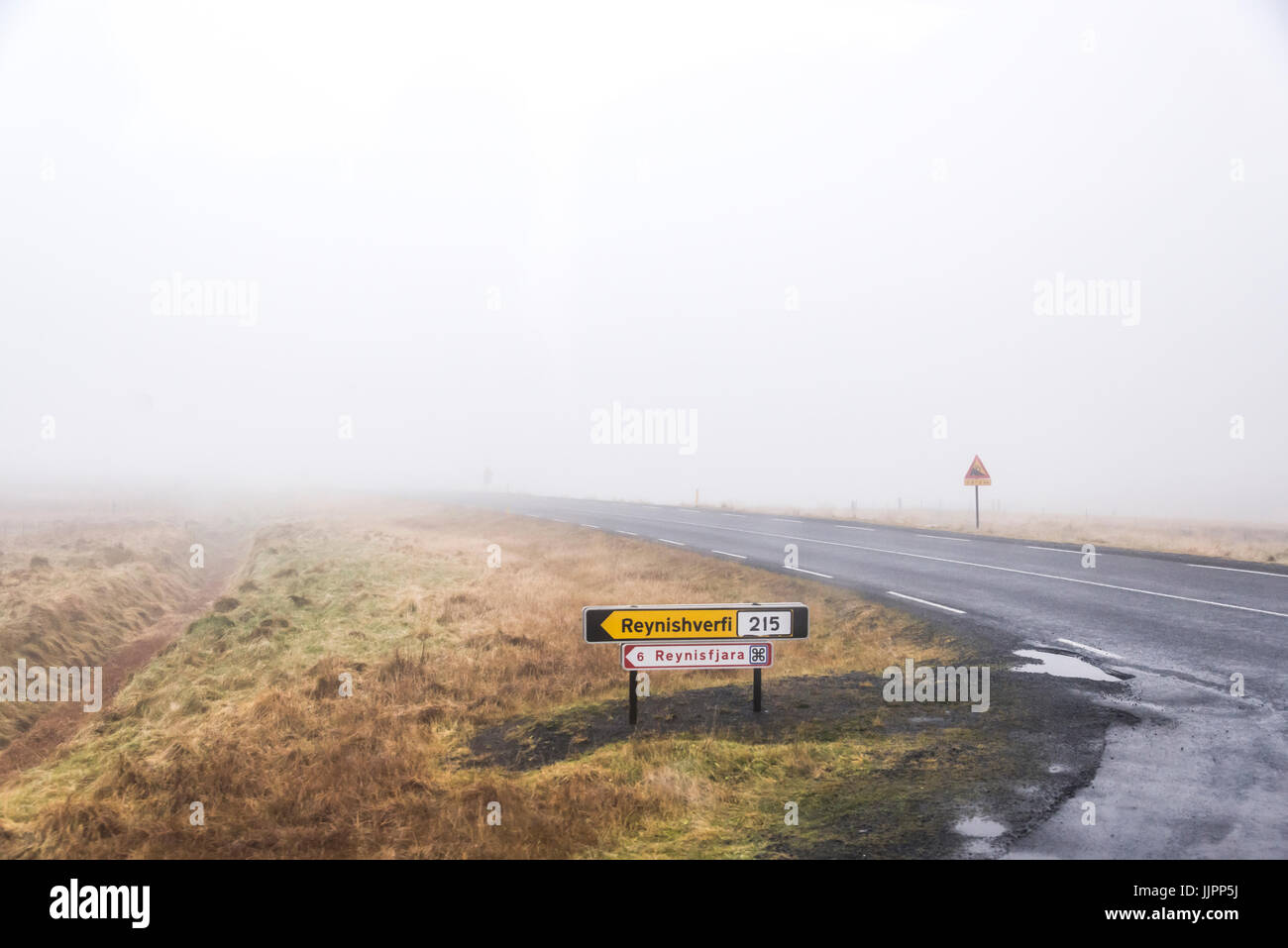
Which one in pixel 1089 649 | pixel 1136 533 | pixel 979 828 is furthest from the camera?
pixel 1136 533

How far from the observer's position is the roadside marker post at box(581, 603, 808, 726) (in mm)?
7484

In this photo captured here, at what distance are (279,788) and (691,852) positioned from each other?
404 cm

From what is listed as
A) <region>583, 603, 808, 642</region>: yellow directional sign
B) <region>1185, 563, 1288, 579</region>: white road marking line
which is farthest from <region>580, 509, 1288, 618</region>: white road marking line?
<region>583, 603, 808, 642</region>: yellow directional sign

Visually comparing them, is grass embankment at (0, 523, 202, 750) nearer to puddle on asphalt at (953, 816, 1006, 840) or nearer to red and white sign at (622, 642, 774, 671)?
red and white sign at (622, 642, 774, 671)

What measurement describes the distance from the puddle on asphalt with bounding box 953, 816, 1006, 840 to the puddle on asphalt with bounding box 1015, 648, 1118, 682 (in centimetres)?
430

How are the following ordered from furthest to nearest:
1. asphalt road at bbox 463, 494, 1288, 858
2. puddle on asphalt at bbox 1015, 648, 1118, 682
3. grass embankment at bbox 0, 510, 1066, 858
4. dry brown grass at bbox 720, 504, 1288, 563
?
dry brown grass at bbox 720, 504, 1288, 563 < puddle on asphalt at bbox 1015, 648, 1118, 682 < grass embankment at bbox 0, 510, 1066, 858 < asphalt road at bbox 463, 494, 1288, 858

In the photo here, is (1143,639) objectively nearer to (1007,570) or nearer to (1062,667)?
(1062,667)

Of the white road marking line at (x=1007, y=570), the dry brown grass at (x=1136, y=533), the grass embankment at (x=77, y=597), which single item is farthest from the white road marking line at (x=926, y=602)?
the grass embankment at (x=77, y=597)

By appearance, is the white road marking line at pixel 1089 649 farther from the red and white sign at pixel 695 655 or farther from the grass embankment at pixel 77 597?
the grass embankment at pixel 77 597

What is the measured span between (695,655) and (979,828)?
319 centimetres

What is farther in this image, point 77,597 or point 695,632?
point 77,597

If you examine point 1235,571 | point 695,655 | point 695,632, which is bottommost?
point 1235,571

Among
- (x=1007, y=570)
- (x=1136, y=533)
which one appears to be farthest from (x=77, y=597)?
(x=1136, y=533)

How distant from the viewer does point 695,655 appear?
297 inches
